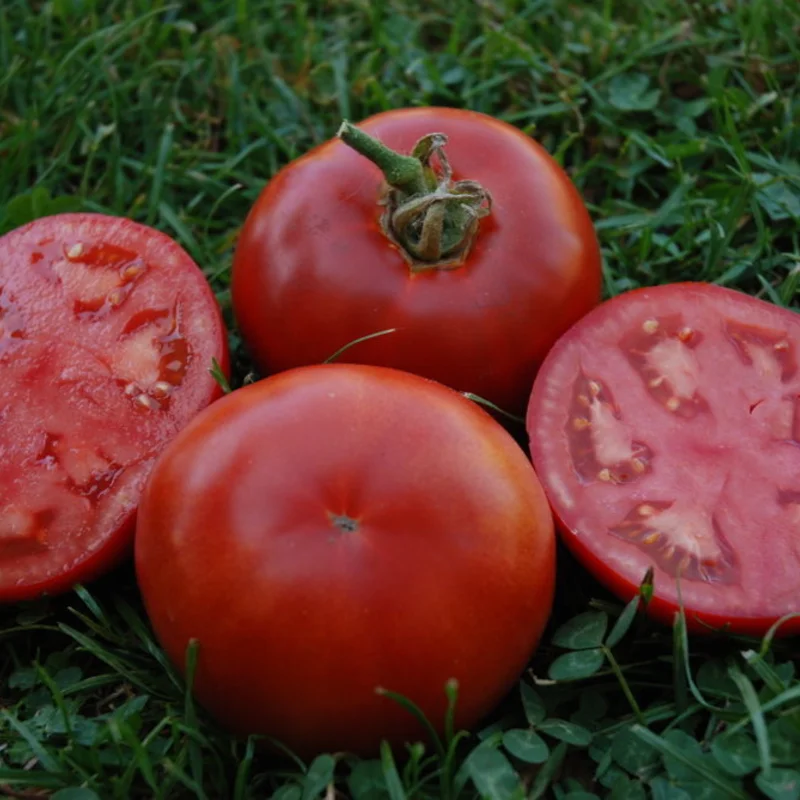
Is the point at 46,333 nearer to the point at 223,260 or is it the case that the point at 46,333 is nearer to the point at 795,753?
the point at 223,260

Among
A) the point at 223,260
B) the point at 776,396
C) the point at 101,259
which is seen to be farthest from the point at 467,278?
the point at 223,260

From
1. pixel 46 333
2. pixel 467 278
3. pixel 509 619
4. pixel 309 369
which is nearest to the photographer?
pixel 509 619

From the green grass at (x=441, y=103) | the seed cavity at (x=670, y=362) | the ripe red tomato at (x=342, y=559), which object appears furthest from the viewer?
the seed cavity at (x=670, y=362)

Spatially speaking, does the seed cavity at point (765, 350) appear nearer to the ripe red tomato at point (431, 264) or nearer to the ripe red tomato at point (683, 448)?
the ripe red tomato at point (683, 448)

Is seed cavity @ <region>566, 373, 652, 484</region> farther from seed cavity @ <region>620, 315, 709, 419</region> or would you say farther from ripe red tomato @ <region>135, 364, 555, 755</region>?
ripe red tomato @ <region>135, 364, 555, 755</region>

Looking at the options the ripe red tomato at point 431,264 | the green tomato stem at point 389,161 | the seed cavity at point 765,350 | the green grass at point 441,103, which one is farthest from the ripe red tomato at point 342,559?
the seed cavity at point 765,350

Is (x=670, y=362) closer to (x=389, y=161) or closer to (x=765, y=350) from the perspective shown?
(x=765, y=350)

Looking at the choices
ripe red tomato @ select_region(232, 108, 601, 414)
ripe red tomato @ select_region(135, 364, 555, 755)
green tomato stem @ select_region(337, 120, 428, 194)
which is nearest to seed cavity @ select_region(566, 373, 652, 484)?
ripe red tomato @ select_region(232, 108, 601, 414)
